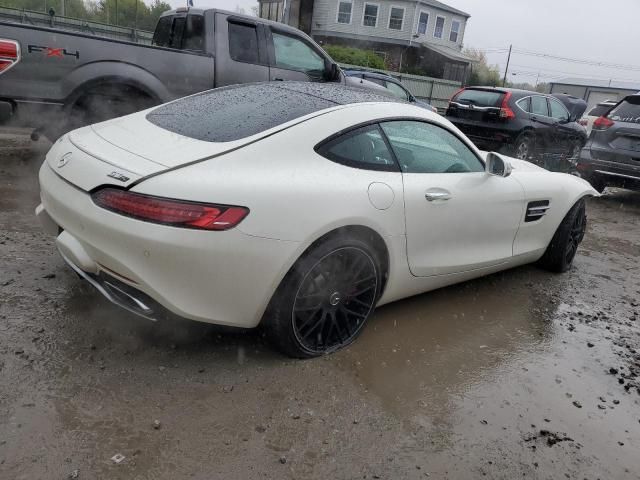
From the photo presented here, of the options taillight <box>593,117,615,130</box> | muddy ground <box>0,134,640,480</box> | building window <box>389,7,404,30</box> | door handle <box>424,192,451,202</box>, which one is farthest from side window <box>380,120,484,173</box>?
building window <box>389,7,404,30</box>

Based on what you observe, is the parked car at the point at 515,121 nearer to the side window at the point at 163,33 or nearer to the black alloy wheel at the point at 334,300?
the side window at the point at 163,33

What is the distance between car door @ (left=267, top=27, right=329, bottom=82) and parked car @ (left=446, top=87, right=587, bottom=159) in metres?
4.69

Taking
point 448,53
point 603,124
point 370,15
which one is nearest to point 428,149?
point 603,124

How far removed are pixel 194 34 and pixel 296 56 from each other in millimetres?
1266

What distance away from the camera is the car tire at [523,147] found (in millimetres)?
10172

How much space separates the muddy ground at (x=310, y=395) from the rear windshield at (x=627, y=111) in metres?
5.17

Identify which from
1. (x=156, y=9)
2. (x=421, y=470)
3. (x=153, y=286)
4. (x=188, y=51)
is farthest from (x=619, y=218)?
(x=156, y=9)

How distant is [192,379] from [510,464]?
1.52 meters

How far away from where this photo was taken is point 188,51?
6.00 m

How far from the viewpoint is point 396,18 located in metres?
35.3

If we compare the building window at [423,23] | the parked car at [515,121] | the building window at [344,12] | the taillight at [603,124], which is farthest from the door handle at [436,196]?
the building window at [423,23]

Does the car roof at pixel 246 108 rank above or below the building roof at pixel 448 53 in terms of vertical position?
below

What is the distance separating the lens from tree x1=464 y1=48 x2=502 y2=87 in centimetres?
3931

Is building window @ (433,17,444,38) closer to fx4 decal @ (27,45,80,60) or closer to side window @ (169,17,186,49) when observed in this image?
side window @ (169,17,186,49)
